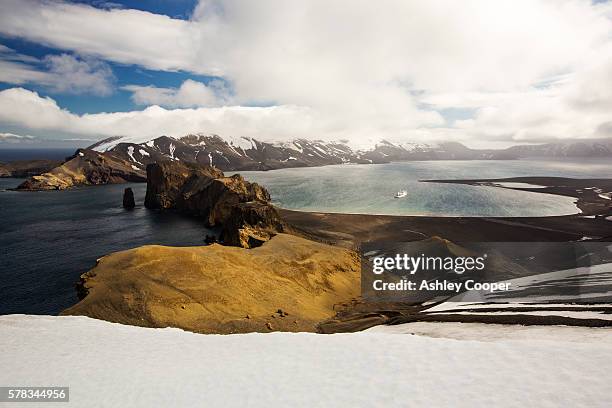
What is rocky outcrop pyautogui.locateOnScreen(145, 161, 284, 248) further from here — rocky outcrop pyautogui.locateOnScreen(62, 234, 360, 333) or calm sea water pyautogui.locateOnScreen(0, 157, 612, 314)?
rocky outcrop pyautogui.locateOnScreen(62, 234, 360, 333)

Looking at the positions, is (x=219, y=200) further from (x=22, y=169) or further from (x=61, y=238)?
(x=22, y=169)

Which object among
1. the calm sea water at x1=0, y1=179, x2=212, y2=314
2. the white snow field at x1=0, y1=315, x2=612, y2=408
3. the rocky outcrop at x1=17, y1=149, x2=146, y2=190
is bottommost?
the calm sea water at x1=0, y1=179, x2=212, y2=314

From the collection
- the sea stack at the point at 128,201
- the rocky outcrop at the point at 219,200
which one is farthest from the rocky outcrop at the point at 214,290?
the sea stack at the point at 128,201

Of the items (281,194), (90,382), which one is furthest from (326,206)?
(90,382)

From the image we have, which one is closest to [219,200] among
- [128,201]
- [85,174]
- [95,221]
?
[95,221]

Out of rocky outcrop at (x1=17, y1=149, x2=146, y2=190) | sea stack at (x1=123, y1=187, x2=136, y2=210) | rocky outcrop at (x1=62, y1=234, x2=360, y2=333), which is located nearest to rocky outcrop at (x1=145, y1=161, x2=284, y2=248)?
sea stack at (x1=123, y1=187, x2=136, y2=210)

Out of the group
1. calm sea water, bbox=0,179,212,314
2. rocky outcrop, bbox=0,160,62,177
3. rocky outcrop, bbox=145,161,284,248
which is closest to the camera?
calm sea water, bbox=0,179,212,314
